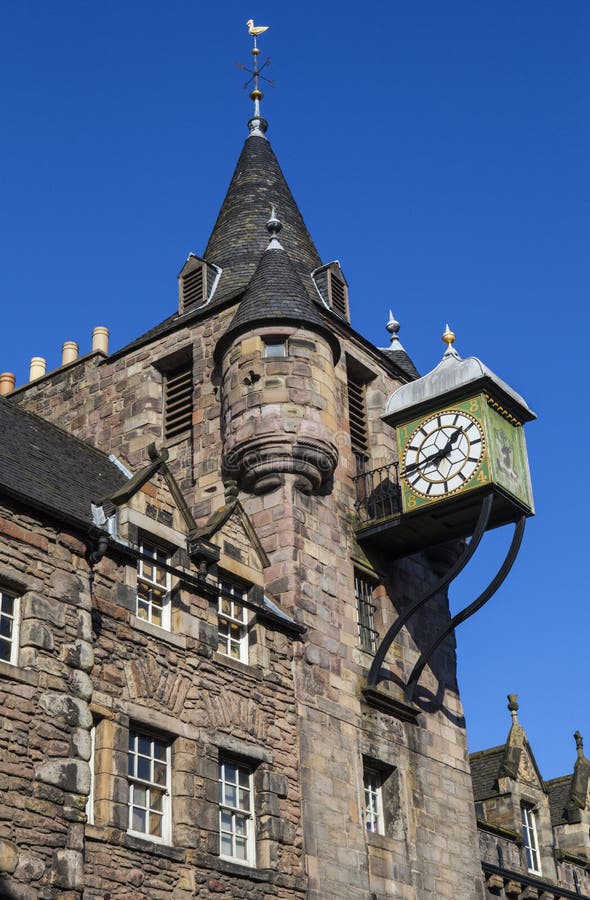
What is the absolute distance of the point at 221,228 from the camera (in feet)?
95.3

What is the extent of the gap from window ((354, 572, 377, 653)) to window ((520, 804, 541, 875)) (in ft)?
22.4

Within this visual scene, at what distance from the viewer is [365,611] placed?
23641 millimetres

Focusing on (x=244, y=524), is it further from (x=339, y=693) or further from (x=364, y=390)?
(x=364, y=390)

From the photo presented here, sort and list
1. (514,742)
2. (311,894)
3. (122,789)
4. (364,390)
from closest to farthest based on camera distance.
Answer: (122,789)
(311,894)
(364,390)
(514,742)

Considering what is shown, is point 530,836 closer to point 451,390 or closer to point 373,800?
point 373,800

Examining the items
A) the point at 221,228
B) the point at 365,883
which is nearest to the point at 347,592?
the point at 365,883

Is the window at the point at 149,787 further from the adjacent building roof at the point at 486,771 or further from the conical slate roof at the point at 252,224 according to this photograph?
the adjacent building roof at the point at 486,771

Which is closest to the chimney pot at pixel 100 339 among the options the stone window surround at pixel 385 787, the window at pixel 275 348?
the window at pixel 275 348

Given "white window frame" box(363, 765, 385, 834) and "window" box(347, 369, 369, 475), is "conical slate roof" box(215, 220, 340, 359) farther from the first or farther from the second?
"white window frame" box(363, 765, 385, 834)

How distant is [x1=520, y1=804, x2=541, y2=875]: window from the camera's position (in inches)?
1077

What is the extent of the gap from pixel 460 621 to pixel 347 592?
202 cm

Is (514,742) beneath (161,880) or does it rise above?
above

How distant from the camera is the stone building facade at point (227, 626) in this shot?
16.3m

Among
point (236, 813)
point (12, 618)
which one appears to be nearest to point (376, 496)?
point (236, 813)
